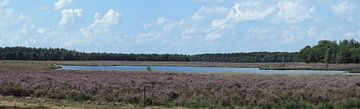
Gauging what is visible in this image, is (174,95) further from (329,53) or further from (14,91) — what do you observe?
(329,53)

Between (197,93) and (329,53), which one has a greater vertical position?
(329,53)

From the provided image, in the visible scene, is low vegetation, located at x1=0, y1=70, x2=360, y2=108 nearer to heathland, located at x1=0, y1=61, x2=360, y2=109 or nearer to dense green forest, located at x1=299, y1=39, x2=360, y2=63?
heathland, located at x1=0, y1=61, x2=360, y2=109

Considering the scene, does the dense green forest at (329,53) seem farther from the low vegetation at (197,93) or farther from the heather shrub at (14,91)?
the heather shrub at (14,91)

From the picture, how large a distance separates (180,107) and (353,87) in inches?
418

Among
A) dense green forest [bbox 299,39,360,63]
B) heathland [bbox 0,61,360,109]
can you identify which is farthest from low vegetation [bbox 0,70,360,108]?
dense green forest [bbox 299,39,360,63]

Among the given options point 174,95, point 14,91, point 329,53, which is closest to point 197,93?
point 174,95

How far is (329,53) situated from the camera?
148375 millimetres

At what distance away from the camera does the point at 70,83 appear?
31.6m

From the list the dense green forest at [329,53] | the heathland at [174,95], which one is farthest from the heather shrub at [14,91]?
the dense green forest at [329,53]

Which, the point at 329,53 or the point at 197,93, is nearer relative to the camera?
the point at 197,93

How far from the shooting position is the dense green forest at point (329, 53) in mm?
144875

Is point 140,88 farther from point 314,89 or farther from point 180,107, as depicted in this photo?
point 314,89

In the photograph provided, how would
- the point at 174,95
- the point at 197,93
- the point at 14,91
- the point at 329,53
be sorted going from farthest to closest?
the point at 329,53, the point at 14,91, the point at 197,93, the point at 174,95

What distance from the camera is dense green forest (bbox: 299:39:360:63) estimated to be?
475 feet
